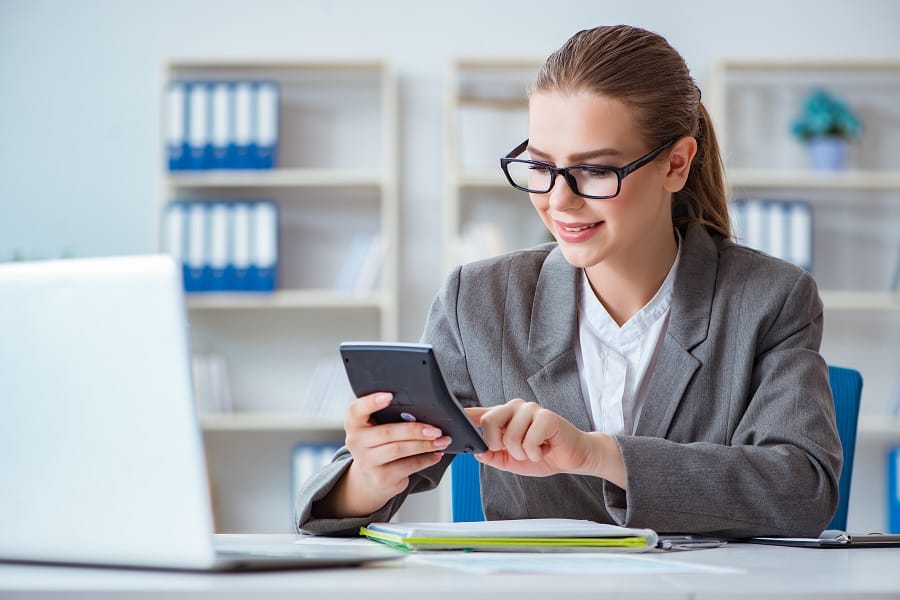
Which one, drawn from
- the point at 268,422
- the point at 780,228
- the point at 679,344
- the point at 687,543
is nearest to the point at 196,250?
the point at 268,422

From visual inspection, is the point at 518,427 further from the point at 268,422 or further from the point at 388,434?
the point at 268,422

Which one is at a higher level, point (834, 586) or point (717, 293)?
point (717, 293)

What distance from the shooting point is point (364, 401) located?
3.44ft

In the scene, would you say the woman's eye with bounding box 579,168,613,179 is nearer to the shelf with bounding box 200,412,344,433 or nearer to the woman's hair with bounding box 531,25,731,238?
the woman's hair with bounding box 531,25,731,238

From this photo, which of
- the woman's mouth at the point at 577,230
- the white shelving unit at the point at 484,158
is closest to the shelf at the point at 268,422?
the white shelving unit at the point at 484,158

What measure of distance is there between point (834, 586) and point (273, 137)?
3221 millimetres

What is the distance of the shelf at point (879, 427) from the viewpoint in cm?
363

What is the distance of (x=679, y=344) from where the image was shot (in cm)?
138

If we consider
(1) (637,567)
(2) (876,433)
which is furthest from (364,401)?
(2) (876,433)

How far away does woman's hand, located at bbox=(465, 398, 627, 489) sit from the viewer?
1075 mm

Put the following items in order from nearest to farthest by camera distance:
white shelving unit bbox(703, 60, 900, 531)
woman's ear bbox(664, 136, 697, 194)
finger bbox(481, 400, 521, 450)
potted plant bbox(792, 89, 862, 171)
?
1. finger bbox(481, 400, 521, 450)
2. woman's ear bbox(664, 136, 697, 194)
3. potted plant bbox(792, 89, 862, 171)
4. white shelving unit bbox(703, 60, 900, 531)

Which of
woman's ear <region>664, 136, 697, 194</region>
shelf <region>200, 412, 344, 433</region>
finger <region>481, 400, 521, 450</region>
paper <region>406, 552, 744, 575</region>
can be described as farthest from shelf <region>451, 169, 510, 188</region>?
paper <region>406, 552, 744, 575</region>

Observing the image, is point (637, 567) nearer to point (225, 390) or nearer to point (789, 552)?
point (789, 552)

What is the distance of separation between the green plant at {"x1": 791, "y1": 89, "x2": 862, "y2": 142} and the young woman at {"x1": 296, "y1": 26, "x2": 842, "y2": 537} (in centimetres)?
239
